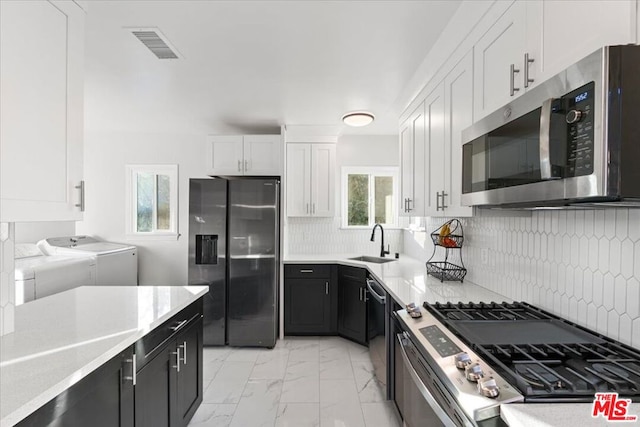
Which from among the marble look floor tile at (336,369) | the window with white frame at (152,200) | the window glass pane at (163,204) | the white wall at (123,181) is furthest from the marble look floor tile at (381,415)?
the window glass pane at (163,204)

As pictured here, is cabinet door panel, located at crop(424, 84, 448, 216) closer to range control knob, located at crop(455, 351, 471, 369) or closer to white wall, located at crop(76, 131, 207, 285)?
range control knob, located at crop(455, 351, 471, 369)

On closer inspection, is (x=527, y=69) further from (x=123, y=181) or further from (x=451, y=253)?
(x=123, y=181)

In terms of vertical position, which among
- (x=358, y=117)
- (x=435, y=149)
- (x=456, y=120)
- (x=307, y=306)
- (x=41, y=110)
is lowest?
(x=307, y=306)

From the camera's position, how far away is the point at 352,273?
3.51m

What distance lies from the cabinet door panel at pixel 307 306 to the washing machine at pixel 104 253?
2.27 metres

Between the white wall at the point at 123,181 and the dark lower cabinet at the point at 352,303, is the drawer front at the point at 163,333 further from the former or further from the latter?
the white wall at the point at 123,181

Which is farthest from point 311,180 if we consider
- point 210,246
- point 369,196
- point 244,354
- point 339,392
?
point 339,392

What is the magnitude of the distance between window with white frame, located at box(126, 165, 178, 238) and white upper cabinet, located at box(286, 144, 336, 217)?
180 cm

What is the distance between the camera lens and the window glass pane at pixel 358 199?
4.38m

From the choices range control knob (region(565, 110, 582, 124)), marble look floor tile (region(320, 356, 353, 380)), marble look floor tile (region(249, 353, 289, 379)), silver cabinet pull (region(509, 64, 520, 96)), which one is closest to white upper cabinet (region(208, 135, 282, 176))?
marble look floor tile (region(249, 353, 289, 379))

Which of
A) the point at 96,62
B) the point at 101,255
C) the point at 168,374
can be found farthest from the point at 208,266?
the point at 96,62

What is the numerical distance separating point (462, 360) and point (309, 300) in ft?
9.06

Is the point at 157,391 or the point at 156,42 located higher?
the point at 156,42

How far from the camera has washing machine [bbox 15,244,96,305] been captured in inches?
122
